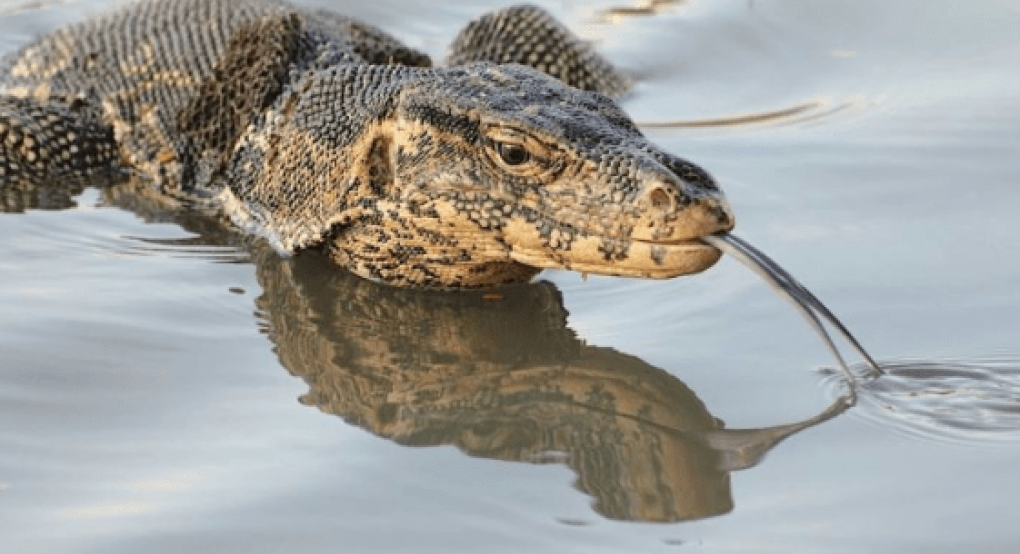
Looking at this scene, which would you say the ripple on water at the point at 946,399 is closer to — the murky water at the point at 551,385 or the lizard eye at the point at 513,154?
the murky water at the point at 551,385

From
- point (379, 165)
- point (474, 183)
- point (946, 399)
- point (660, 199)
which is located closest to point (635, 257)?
point (660, 199)

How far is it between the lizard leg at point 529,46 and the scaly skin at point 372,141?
1 cm

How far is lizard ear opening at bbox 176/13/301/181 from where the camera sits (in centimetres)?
823

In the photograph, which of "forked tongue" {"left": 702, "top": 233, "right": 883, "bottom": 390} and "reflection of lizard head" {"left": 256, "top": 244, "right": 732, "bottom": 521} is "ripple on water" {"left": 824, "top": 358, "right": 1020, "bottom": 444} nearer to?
"forked tongue" {"left": 702, "top": 233, "right": 883, "bottom": 390}

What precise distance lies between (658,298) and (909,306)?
914mm

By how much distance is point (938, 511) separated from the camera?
5395mm

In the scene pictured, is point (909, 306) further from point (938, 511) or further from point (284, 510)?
point (284, 510)

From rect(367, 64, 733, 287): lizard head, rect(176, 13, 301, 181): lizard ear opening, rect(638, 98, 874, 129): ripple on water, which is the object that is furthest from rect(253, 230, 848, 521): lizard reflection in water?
rect(638, 98, 874, 129): ripple on water

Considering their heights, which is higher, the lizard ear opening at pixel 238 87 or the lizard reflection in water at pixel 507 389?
the lizard ear opening at pixel 238 87

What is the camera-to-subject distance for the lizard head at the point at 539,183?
20.3 ft

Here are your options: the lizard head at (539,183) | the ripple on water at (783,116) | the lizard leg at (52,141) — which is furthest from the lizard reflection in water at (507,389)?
the ripple on water at (783,116)

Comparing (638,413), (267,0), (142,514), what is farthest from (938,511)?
(267,0)

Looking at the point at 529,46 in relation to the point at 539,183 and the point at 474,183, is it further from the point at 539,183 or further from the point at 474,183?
the point at 539,183

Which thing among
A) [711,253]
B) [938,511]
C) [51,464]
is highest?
[711,253]
